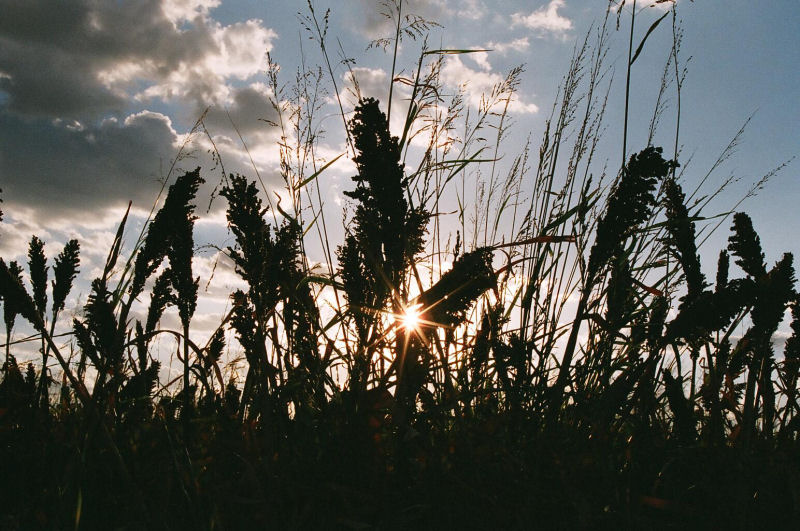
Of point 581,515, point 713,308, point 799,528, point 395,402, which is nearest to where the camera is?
point 581,515

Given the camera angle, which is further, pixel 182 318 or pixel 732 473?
pixel 182 318

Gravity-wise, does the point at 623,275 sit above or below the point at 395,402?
above

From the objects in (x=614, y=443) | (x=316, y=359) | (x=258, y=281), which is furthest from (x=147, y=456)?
(x=614, y=443)

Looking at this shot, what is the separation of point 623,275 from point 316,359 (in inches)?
38.4

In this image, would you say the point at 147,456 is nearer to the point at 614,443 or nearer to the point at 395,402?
the point at 395,402

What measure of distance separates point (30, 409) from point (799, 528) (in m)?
2.10

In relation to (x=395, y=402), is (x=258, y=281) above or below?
above

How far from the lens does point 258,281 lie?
4.12ft

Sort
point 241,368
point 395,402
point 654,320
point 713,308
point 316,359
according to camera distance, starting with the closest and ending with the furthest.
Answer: point 395,402
point 713,308
point 316,359
point 654,320
point 241,368

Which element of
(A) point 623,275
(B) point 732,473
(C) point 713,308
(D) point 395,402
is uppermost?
(A) point 623,275

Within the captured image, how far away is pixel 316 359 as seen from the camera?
153 cm

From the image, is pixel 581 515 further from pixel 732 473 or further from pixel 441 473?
pixel 732 473

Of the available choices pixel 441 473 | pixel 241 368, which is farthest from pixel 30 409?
pixel 441 473

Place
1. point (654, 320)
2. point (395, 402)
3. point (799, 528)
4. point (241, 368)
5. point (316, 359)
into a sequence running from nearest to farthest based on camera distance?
point (799, 528)
point (395, 402)
point (316, 359)
point (654, 320)
point (241, 368)
